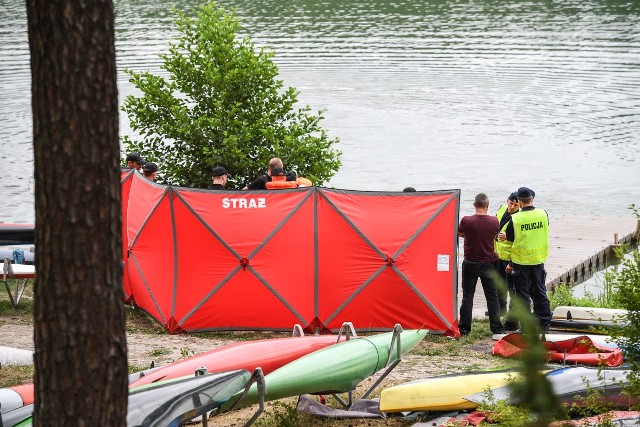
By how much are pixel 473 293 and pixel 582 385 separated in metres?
4.31

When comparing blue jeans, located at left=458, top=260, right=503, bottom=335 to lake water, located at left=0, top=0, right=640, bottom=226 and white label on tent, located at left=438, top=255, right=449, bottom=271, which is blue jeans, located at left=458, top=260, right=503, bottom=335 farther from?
lake water, located at left=0, top=0, right=640, bottom=226

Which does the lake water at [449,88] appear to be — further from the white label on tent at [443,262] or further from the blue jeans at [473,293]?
the white label on tent at [443,262]

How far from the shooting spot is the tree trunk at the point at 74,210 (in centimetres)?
480

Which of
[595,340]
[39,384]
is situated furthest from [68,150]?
[595,340]

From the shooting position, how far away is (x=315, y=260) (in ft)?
41.7

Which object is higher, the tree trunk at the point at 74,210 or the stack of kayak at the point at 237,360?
the tree trunk at the point at 74,210

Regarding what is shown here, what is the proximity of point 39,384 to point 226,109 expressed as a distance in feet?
41.6

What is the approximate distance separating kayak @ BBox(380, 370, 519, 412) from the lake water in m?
19.5

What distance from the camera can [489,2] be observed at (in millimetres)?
59531

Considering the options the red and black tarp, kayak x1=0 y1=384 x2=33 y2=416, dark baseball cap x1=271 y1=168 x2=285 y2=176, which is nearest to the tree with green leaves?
dark baseball cap x1=271 y1=168 x2=285 y2=176

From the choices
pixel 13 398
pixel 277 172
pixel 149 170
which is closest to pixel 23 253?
pixel 149 170

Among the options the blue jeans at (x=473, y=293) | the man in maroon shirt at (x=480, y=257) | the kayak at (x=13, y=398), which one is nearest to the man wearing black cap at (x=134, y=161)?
the man in maroon shirt at (x=480, y=257)

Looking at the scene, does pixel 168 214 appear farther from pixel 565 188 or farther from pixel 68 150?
pixel 565 188

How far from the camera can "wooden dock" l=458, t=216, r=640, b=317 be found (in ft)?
62.7
